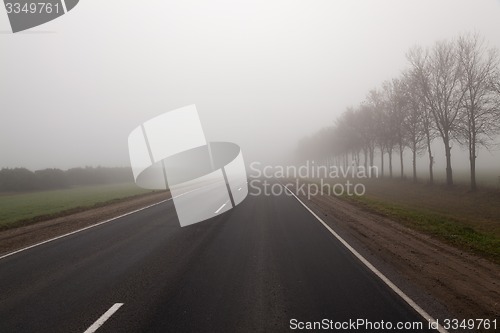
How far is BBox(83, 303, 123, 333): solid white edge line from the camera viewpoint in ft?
14.7

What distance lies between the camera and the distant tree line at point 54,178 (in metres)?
47.7

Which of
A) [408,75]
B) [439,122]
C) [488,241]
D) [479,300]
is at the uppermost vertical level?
[408,75]

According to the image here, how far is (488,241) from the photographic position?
10414mm

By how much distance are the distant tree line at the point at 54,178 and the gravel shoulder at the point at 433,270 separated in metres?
52.6

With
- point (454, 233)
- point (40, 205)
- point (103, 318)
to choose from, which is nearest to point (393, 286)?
point (103, 318)

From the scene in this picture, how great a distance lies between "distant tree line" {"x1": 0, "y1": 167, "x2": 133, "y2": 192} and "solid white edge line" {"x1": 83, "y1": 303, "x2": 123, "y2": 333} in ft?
176

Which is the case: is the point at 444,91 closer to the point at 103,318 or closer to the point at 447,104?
the point at 447,104

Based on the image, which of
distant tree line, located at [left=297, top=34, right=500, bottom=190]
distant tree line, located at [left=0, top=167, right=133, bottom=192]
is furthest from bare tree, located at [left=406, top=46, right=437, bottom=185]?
distant tree line, located at [left=0, top=167, right=133, bottom=192]

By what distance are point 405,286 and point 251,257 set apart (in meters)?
3.53

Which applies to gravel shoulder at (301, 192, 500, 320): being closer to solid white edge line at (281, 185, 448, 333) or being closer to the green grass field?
solid white edge line at (281, 185, 448, 333)

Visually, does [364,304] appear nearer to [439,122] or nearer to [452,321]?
[452,321]

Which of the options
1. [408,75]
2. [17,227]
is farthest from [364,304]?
[408,75]

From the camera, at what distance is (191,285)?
20.2 feet

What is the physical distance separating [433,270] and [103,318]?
269 inches
